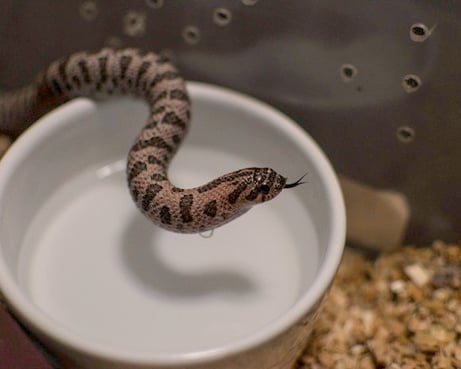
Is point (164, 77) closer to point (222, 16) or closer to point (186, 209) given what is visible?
point (222, 16)

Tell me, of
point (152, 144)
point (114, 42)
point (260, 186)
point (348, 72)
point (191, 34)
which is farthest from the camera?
point (114, 42)

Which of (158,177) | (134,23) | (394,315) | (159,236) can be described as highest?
(134,23)

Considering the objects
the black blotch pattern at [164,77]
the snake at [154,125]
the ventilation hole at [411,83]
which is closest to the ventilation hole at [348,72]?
the ventilation hole at [411,83]

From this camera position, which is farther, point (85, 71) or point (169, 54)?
point (169, 54)

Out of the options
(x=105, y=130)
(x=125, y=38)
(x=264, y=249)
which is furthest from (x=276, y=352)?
(x=125, y=38)

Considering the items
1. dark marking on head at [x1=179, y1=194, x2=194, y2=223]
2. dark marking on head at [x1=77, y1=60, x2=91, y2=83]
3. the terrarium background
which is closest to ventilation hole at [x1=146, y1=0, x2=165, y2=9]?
the terrarium background

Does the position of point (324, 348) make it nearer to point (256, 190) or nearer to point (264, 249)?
point (264, 249)

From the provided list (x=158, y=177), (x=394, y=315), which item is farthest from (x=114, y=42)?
(x=394, y=315)
